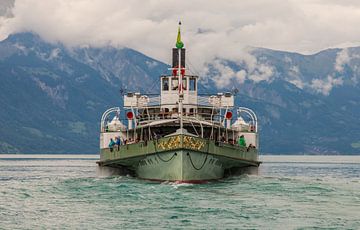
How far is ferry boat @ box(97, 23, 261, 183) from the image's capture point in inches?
2557

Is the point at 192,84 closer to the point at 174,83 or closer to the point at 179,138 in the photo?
the point at 174,83

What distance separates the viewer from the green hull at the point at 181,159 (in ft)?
211

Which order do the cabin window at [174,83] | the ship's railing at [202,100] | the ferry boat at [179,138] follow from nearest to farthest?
1. the ferry boat at [179,138]
2. the cabin window at [174,83]
3. the ship's railing at [202,100]

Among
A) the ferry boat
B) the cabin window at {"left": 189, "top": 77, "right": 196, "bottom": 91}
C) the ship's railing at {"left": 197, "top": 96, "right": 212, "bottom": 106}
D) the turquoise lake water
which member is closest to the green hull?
the ferry boat

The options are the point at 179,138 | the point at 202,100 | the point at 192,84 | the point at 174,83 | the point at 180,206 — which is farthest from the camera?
Result: the point at 202,100

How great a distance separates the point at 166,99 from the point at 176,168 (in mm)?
17019

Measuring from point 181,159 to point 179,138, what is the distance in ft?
5.57

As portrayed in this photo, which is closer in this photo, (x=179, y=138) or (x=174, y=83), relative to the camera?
(x=179, y=138)

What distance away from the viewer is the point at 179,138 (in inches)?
2518

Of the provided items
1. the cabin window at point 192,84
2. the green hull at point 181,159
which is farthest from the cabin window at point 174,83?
the green hull at point 181,159

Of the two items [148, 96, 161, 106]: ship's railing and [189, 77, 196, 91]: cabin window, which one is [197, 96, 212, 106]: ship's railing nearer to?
[189, 77, 196, 91]: cabin window

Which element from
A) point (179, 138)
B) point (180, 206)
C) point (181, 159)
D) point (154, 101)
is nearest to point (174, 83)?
point (154, 101)

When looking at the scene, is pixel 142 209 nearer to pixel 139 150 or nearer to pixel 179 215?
pixel 179 215

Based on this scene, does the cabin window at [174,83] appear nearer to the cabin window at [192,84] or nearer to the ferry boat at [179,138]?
the ferry boat at [179,138]
